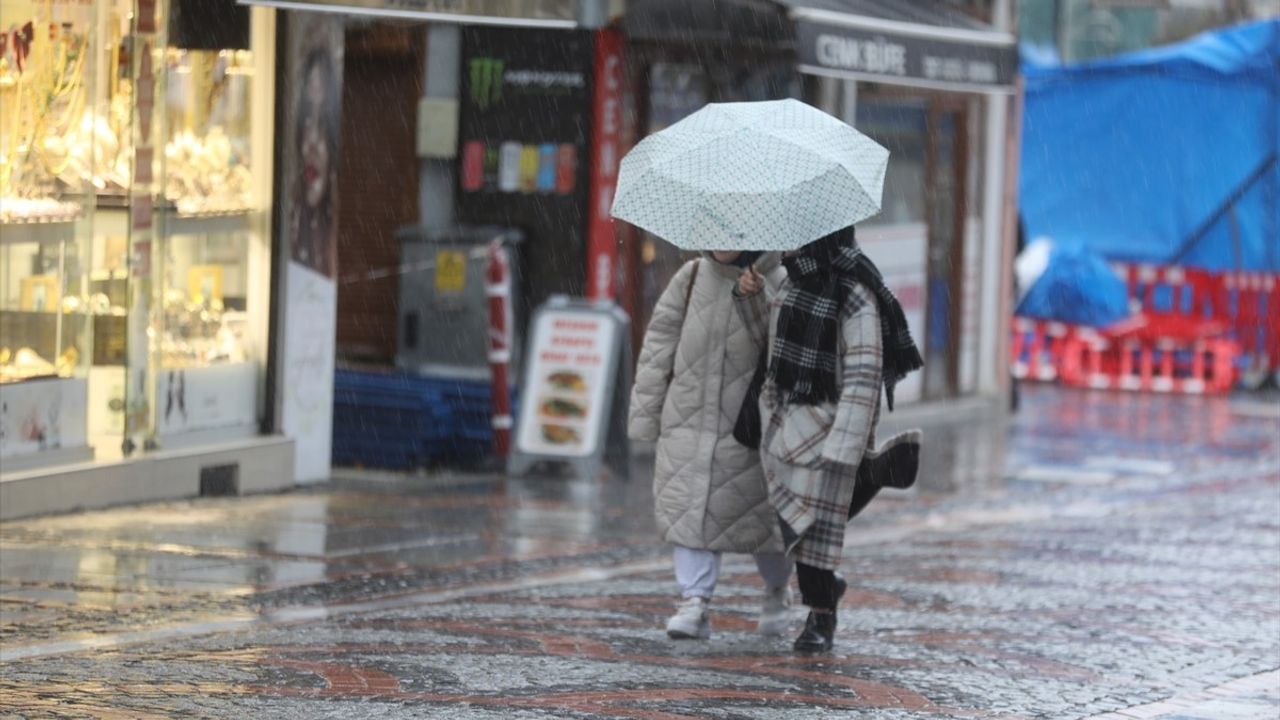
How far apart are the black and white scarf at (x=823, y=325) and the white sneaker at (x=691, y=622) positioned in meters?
0.90

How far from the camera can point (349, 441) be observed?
14.7 meters

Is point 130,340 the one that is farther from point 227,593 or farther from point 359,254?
point 359,254

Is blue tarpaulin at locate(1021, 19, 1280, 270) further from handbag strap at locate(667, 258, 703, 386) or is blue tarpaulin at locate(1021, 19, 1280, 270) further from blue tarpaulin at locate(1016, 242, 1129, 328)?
handbag strap at locate(667, 258, 703, 386)

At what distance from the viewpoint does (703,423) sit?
28.9ft

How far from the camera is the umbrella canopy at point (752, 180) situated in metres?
8.09

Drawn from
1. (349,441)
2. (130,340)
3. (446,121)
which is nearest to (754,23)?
(446,121)

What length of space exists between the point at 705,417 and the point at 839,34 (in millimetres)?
6518

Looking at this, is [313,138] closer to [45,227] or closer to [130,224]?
[130,224]

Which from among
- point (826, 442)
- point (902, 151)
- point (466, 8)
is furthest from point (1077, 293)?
point (826, 442)

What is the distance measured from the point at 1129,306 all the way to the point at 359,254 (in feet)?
30.9

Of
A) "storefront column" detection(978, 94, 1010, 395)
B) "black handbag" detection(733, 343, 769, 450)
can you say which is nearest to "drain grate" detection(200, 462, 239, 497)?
"black handbag" detection(733, 343, 769, 450)

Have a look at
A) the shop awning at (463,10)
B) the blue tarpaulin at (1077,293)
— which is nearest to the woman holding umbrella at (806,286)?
the shop awning at (463,10)

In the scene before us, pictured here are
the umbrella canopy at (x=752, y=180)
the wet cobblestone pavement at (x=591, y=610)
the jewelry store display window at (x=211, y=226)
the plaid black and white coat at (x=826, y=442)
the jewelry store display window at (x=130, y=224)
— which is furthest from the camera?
the jewelry store display window at (x=211, y=226)

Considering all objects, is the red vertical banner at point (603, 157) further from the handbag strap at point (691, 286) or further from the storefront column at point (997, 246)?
the handbag strap at point (691, 286)
